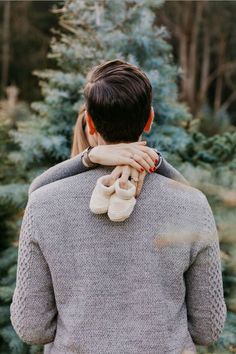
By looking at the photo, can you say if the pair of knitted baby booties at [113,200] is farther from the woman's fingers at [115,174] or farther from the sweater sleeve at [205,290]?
the sweater sleeve at [205,290]

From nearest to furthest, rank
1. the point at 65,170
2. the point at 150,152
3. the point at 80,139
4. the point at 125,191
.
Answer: the point at 125,191
the point at 150,152
the point at 65,170
the point at 80,139

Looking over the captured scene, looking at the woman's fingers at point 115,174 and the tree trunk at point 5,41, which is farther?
the tree trunk at point 5,41

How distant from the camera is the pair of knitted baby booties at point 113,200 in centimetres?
131

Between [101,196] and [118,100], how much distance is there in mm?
242

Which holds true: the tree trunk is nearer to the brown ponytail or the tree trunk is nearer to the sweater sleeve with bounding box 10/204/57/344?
the brown ponytail

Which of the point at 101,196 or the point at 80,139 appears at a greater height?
the point at 101,196

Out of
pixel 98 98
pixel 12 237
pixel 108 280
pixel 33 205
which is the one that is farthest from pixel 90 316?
pixel 12 237

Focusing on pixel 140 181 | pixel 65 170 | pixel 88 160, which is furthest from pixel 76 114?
pixel 140 181

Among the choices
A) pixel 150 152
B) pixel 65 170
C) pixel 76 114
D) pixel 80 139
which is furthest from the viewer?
pixel 76 114

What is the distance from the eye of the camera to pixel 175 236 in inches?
37.2

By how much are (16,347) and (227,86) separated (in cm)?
1373

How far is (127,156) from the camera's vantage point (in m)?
1.35

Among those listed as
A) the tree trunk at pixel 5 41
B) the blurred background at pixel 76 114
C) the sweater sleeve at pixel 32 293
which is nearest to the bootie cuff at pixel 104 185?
the sweater sleeve at pixel 32 293

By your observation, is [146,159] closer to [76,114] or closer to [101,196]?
[101,196]
